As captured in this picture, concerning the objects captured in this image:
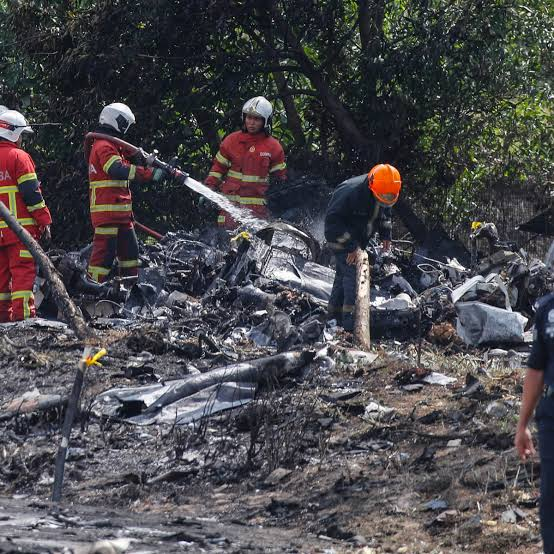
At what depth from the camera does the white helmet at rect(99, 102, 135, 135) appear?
1088 centimetres

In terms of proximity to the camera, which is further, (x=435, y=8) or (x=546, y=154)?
(x=546, y=154)

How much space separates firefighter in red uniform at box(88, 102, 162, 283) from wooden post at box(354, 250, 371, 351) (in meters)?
2.22

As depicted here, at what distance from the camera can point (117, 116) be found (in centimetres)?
1091

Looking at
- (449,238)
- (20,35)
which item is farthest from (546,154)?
(20,35)

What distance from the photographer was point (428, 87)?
1357 cm

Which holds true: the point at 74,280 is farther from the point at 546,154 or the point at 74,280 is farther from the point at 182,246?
Answer: the point at 546,154

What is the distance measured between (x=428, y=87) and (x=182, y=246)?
3.68 m

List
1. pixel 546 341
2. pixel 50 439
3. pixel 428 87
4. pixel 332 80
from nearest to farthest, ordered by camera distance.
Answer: pixel 546 341, pixel 50 439, pixel 428 87, pixel 332 80

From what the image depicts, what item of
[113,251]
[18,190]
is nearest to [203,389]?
[18,190]

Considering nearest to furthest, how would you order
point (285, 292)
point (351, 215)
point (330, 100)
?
point (351, 215)
point (285, 292)
point (330, 100)

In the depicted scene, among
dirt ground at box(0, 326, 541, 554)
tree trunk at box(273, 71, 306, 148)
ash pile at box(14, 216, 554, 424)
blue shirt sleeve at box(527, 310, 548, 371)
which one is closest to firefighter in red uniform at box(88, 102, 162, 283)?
ash pile at box(14, 216, 554, 424)

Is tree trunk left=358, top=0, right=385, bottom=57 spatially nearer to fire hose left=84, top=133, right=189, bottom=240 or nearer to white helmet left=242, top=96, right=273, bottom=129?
white helmet left=242, top=96, right=273, bottom=129

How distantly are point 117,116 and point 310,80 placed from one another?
4152 mm

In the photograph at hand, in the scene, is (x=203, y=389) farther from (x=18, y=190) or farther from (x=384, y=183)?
(x=18, y=190)
